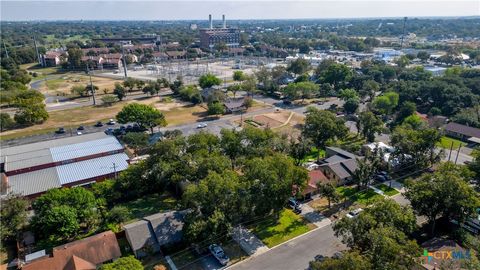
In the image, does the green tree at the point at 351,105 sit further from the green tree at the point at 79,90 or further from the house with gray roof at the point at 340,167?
the green tree at the point at 79,90

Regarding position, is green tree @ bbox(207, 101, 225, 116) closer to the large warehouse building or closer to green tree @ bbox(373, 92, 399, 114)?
the large warehouse building

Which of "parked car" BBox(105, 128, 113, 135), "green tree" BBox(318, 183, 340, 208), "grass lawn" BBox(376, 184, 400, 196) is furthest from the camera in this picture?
"parked car" BBox(105, 128, 113, 135)

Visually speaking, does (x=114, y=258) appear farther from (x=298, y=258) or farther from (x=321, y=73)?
(x=321, y=73)

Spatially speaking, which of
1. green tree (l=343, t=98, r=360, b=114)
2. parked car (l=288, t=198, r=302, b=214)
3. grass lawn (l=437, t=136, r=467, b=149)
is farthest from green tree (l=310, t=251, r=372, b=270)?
green tree (l=343, t=98, r=360, b=114)

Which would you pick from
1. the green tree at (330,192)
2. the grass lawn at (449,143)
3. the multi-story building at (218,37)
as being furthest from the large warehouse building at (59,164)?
the multi-story building at (218,37)

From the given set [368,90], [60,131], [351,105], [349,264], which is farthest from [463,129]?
[60,131]

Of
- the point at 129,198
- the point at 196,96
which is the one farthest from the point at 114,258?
the point at 196,96
